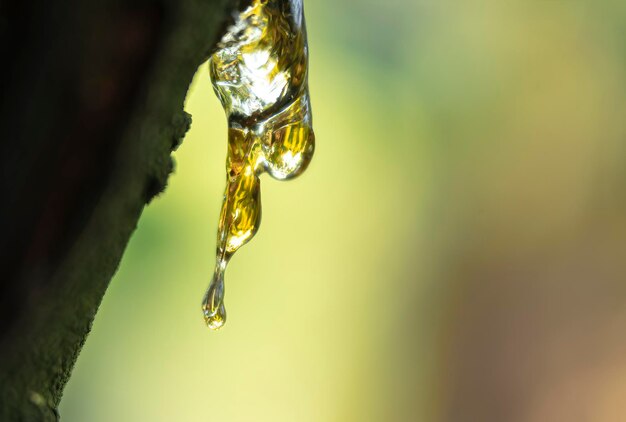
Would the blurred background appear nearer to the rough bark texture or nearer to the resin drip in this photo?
the resin drip

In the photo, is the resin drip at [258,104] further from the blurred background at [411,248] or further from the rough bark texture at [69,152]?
the blurred background at [411,248]

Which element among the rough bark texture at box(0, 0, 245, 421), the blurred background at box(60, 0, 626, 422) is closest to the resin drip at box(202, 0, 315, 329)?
the rough bark texture at box(0, 0, 245, 421)

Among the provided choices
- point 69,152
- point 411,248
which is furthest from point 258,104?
point 411,248

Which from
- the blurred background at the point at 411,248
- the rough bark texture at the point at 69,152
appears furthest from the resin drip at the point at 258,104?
the blurred background at the point at 411,248

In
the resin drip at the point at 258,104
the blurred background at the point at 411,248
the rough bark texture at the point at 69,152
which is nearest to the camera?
the rough bark texture at the point at 69,152

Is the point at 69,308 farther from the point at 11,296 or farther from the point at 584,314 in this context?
the point at 584,314

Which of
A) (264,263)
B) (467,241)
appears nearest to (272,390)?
(264,263)

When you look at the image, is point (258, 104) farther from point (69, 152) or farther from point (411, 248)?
point (411, 248)
